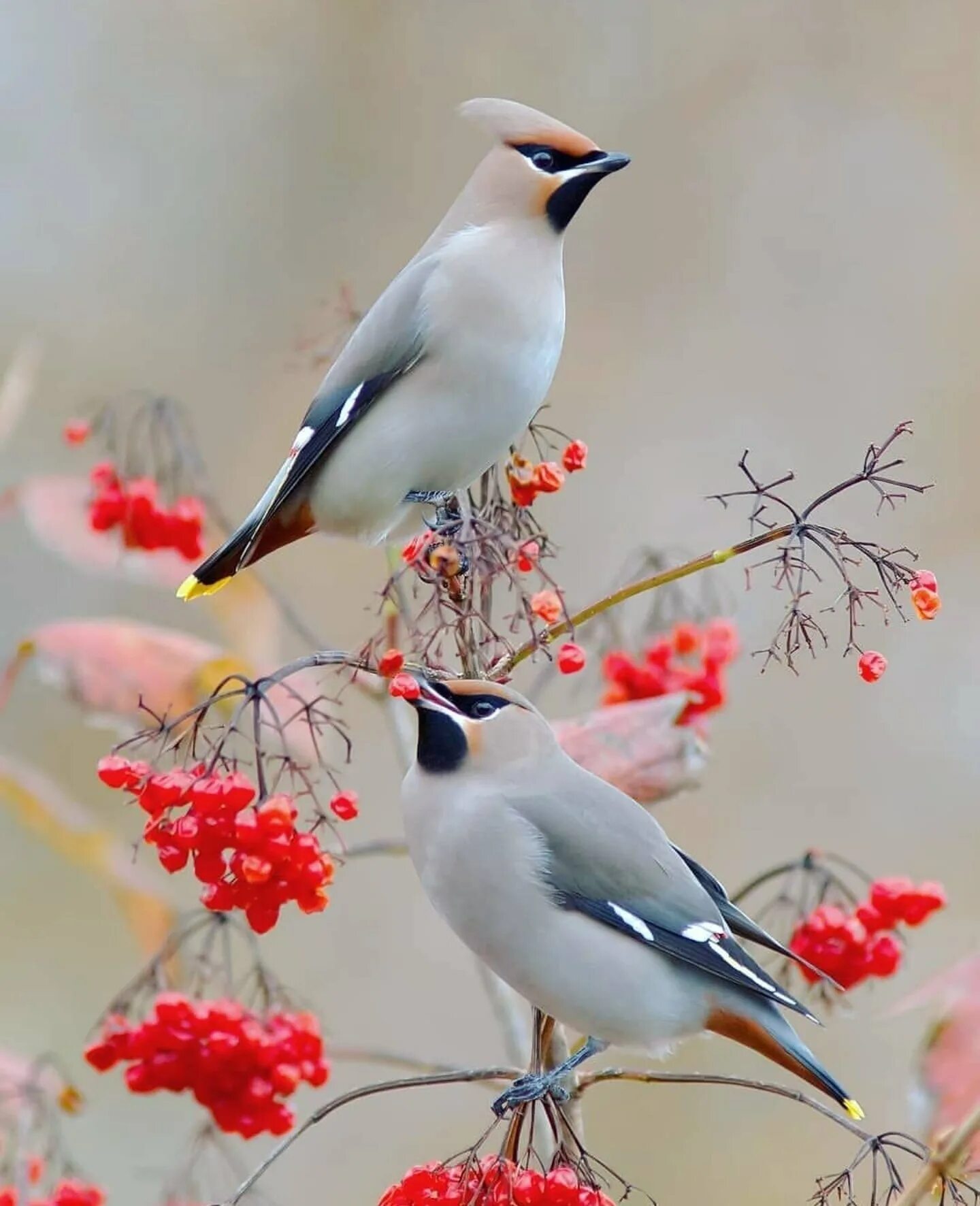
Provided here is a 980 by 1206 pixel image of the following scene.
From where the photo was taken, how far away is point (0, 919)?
5.53 m

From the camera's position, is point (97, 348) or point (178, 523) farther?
point (97, 348)

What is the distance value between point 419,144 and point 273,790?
4.33m

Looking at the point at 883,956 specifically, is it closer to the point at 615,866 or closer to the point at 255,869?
the point at 615,866

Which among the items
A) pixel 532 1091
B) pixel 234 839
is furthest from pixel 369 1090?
pixel 234 839

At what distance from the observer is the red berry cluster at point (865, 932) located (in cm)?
218

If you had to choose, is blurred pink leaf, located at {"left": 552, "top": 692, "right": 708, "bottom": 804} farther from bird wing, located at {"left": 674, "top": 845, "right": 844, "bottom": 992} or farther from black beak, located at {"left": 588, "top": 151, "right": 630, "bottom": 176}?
black beak, located at {"left": 588, "top": 151, "right": 630, "bottom": 176}

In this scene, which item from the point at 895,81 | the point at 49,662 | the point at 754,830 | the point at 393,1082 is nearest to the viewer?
the point at 393,1082

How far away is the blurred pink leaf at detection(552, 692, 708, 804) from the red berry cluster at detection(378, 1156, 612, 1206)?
0.50 m

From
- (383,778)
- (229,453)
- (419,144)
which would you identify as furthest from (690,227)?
(383,778)

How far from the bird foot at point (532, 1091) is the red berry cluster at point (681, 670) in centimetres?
78

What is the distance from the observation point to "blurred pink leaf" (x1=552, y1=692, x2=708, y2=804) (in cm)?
202

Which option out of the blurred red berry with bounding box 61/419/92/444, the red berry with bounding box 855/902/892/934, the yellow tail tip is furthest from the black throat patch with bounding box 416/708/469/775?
the blurred red berry with bounding box 61/419/92/444

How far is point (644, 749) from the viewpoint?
6.63 ft

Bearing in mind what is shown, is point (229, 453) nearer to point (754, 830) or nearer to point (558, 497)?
point (558, 497)
